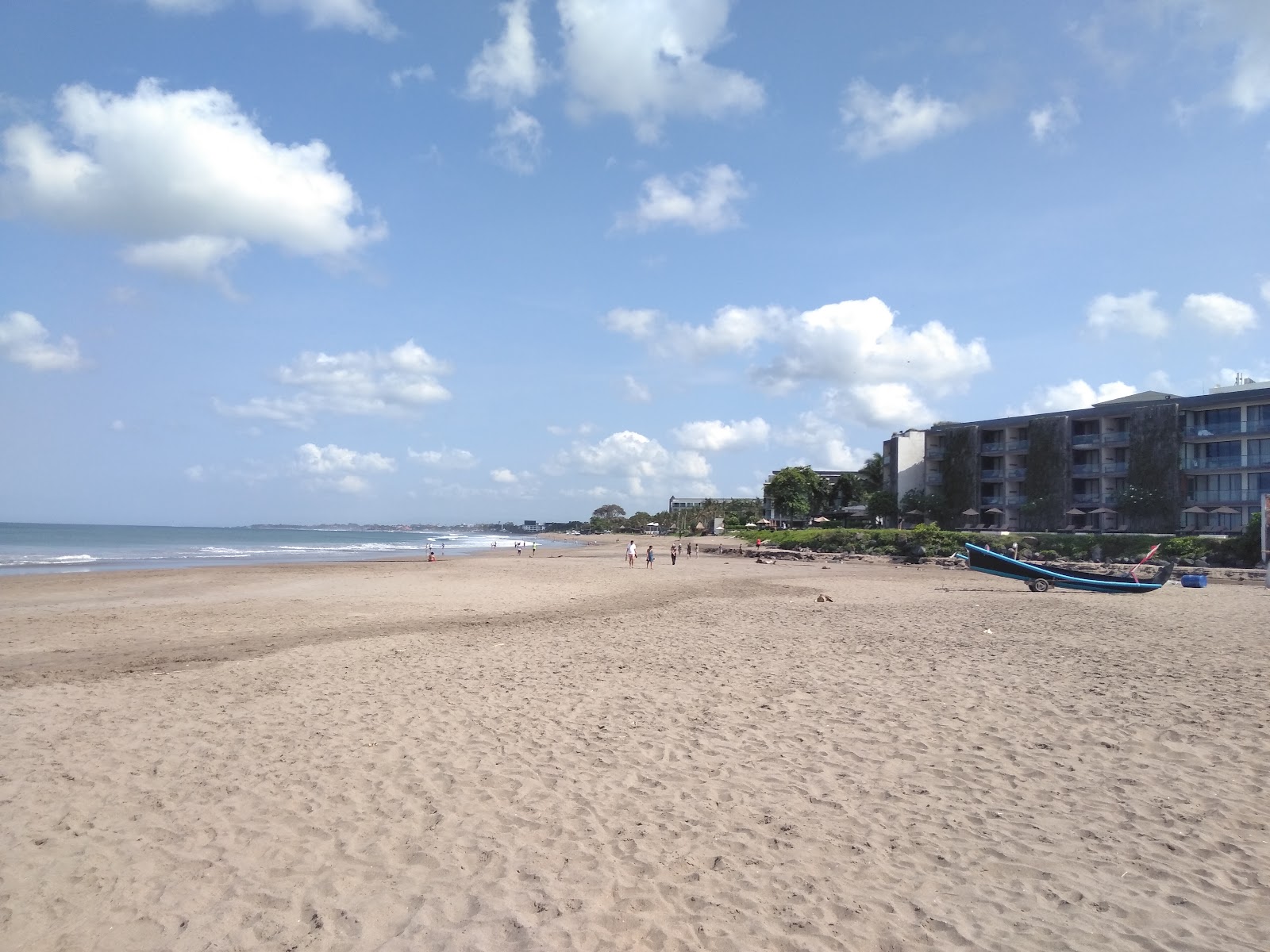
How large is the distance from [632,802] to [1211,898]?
3.62m

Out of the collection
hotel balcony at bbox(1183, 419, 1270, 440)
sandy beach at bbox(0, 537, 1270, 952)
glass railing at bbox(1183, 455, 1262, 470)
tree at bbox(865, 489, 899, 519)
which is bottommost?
sandy beach at bbox(0, 537, 1270, 952)

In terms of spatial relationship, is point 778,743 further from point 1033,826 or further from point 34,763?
point 34,763

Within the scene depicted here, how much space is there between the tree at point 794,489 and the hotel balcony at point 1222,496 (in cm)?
4286

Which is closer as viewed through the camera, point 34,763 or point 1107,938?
point 1107,938

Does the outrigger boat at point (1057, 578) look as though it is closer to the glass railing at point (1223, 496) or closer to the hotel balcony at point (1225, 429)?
the glass railing at point (1223, 496)

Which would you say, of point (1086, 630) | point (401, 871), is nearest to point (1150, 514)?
point (1086, 630)

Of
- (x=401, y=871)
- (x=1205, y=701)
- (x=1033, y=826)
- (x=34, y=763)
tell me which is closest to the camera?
(x=401, y=871)

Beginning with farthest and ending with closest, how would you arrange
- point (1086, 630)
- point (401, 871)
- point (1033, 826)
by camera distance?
point (1086, 630)
point (1033, 826)
point (401, 871)

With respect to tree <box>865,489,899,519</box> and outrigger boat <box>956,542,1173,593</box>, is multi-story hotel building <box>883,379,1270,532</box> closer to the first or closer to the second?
tree <box>865,489,899,519</box>

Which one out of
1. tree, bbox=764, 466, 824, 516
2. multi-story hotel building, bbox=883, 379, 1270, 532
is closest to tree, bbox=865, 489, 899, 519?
multi-story hotel building, bbox=883, 379, 1270, 532

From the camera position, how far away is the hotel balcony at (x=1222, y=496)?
48250 millimetres

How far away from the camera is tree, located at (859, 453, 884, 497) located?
8544 centimetres

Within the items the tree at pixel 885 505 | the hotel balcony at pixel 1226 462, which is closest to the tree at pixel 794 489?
the tree at pixel 885 505

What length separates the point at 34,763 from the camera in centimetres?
692
